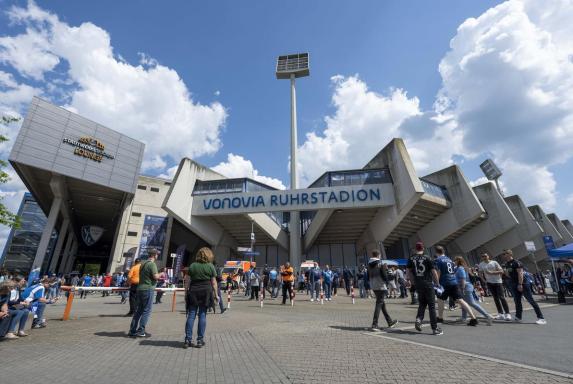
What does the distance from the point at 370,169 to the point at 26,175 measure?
34.0 metres

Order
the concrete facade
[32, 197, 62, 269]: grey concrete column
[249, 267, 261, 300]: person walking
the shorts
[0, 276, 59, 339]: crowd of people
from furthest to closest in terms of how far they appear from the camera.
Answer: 1. the concrete facade
2. [32, 197, 62, 269]: grey concrete column
3. [249, 267, 261, 300]: person walking
4. the shorts
5. [0, 276, 59, 339]: crowd of people

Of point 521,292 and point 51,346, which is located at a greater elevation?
point 521,292

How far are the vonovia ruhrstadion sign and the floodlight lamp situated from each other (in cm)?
2298

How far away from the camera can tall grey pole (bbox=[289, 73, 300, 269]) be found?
30.0m

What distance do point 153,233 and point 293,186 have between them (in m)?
17.9

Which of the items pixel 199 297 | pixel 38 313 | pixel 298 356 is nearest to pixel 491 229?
pixel 298 356

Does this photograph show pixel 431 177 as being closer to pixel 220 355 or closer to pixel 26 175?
pixel 220 355

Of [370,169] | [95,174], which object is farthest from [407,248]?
[95,174]

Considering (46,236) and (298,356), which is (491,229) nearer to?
(298,356)

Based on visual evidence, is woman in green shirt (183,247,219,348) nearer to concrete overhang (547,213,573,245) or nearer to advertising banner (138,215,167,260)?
advertising banner (138,215,167,260)

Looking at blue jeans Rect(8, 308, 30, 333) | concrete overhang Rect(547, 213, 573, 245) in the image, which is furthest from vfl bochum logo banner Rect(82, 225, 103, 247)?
concrete overhang Rect(547, 213, 573, 245)

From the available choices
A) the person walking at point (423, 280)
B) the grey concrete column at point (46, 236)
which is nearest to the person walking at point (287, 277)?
the person walking at point (423, 280)

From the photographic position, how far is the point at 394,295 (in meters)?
15.5

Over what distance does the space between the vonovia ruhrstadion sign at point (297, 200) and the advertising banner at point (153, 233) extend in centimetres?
749
